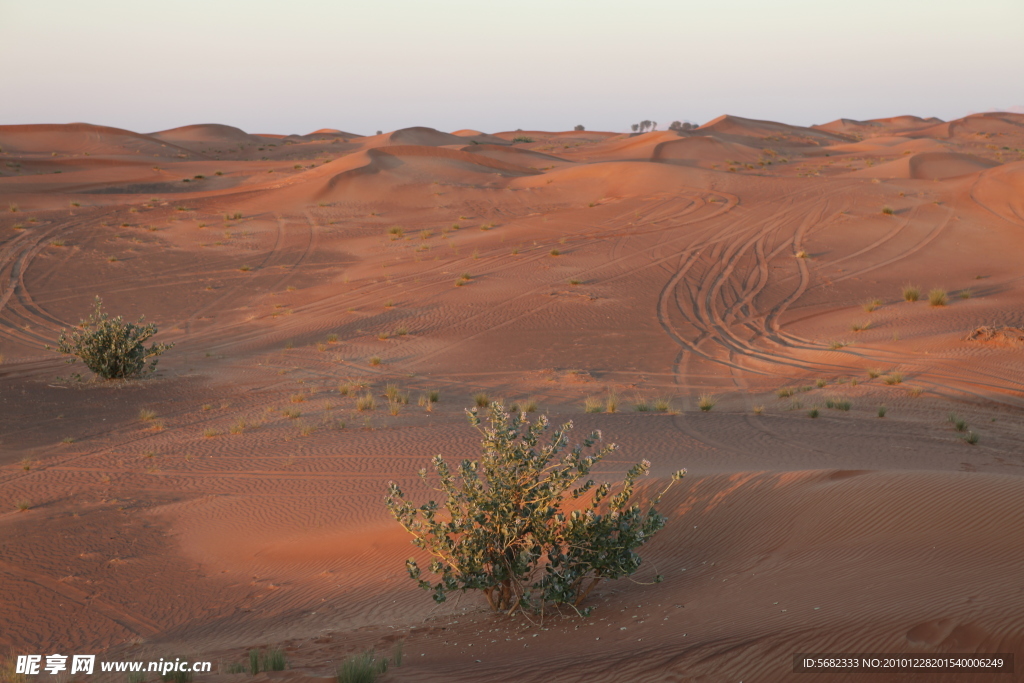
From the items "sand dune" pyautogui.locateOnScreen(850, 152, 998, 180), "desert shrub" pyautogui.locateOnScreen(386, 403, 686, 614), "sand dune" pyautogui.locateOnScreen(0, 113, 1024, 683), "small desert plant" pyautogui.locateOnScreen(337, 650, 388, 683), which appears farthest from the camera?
"sand dune" pyautogui.locateOnScreen(850, 152, 998, 180)

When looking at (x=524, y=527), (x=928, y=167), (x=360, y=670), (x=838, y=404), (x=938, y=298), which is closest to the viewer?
(x=360, y=670)

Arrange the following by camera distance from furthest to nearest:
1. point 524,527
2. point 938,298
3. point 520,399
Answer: point 938,298
point 520,399
point 524,527

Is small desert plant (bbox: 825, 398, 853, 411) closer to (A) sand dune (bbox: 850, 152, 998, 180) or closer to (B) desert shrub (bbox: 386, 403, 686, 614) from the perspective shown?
(B) desert shrub (bbox: 386, 403, 686, 614)

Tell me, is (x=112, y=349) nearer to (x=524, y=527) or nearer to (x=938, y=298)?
(x=524, y=527)

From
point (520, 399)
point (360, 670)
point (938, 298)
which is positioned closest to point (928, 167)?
point (938, 298)

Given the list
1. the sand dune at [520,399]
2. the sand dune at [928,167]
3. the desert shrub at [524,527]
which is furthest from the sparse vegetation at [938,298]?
the sand dune at [928,167]

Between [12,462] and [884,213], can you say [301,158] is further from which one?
[12,462]

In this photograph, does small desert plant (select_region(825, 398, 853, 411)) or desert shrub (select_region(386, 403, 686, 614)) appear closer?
desert shrub (select_region(386, 403, 686, 614))

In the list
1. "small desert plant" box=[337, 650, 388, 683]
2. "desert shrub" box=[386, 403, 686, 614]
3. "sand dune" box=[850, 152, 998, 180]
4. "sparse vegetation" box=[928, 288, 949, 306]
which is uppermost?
"sand dune" box=[850, 152, 998, 180]

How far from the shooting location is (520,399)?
1582 centimetres

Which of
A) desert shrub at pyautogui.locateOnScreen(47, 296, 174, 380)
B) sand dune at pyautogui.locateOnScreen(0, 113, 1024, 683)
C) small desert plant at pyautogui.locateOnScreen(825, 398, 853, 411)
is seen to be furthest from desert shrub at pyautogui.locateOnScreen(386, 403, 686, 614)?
desert shrub at pyautogui.locateOnScreen(47, 296, 174, 380)

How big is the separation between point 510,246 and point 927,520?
919 inches

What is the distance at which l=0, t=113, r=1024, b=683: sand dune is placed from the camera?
5969 millimetres

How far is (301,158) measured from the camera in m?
69.1
